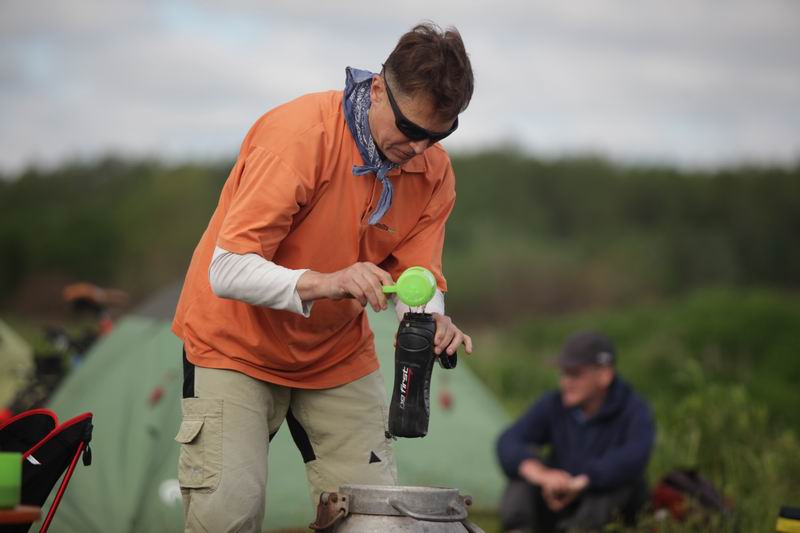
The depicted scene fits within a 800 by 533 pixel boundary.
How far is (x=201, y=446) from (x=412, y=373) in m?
0.64

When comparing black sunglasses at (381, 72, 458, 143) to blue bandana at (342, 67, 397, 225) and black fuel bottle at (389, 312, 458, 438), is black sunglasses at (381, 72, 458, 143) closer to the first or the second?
blue bandana at (342, 67, 397, 225)

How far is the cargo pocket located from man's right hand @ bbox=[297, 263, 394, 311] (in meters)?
0.49

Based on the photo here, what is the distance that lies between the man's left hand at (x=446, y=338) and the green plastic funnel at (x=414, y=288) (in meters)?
0.19

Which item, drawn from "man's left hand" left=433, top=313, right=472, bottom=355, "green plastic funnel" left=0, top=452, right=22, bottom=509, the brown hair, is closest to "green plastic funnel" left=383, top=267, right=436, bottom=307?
"man's left hand" left=433, top=313, right=472, bottom=355

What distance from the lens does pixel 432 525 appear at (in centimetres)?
291

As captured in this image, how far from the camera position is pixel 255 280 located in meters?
2.84

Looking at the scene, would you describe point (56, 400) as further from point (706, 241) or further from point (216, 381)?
point (706, 241)

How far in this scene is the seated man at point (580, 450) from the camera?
18.5ft

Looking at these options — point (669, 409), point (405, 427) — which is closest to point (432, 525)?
point (405, 427)

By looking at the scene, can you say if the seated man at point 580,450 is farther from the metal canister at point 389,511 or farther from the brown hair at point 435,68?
the brown hair at point 435,68

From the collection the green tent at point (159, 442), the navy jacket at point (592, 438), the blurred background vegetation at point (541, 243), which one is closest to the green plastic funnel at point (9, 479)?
the green tent at point (159, 442)

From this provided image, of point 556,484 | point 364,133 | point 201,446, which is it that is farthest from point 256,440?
point 556,484

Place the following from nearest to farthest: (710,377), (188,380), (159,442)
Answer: (188,380) < (159,442) < (710,377)

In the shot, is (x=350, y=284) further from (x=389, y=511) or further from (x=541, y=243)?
(x=541, y=243)
